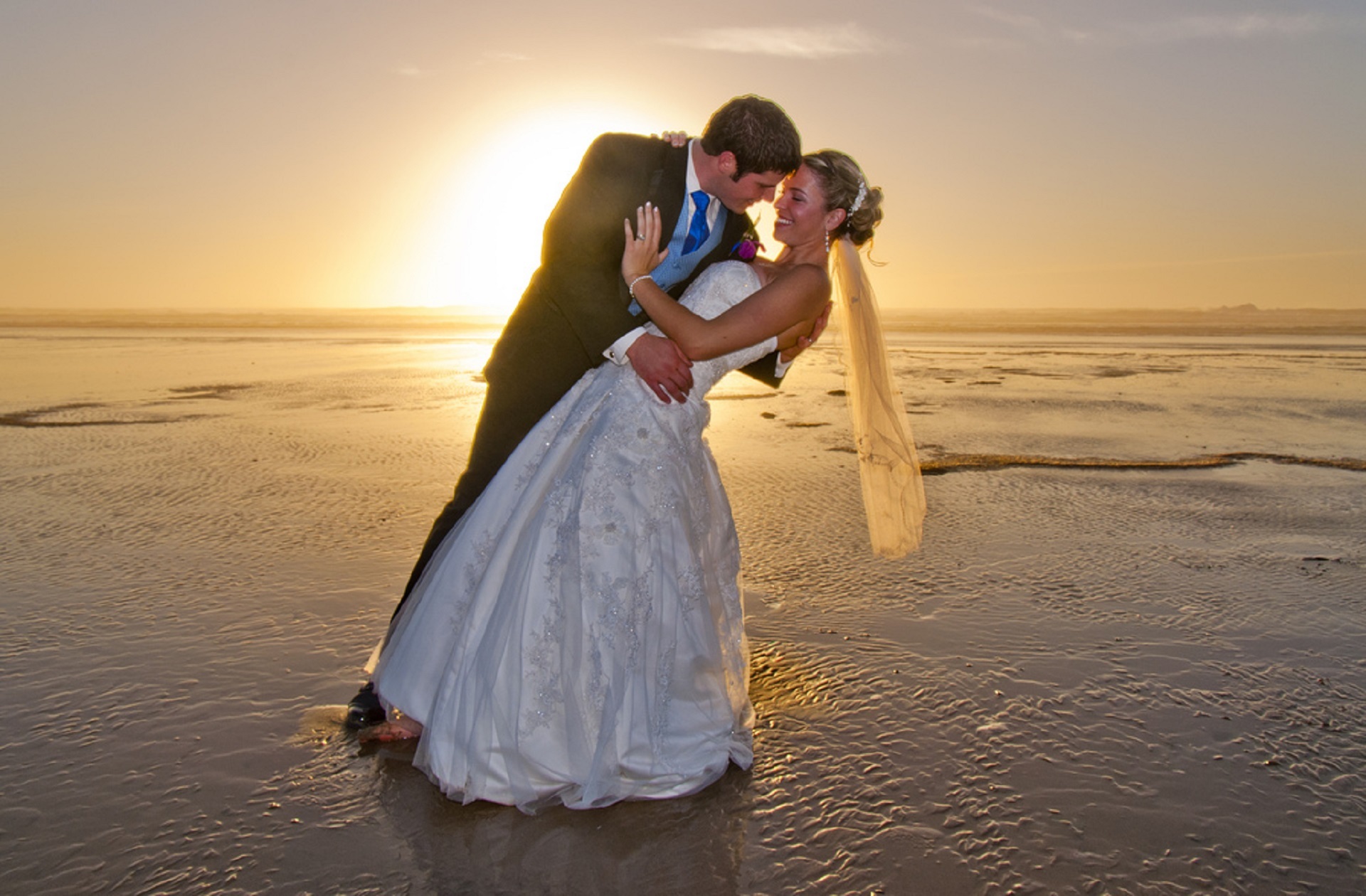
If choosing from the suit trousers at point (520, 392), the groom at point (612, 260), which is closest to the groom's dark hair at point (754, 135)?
the groom at point (612, 260)

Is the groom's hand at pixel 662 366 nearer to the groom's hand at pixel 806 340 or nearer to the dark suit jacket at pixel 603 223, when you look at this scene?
the dark suit jacket at pixel 603 223

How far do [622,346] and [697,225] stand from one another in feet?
1.74

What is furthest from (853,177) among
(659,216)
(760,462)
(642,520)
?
(760,462)

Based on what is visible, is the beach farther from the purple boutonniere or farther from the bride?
the purple boutonniere

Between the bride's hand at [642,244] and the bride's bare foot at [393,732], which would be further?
the bride's bare foot at [393,732]

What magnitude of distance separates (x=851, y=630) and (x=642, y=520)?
1655 millimetres

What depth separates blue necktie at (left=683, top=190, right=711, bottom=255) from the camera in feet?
10.4

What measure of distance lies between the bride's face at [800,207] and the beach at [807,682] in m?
1.79

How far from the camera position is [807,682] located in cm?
371

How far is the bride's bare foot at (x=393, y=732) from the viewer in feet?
10.4

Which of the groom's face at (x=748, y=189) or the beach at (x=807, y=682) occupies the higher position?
the groom's face at (x=748, y=189)

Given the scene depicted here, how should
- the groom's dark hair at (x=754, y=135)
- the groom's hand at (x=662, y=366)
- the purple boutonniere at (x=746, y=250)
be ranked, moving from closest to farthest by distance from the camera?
the groom's dark hair at (x=754, y=135), the groom's hand at (x=662, y=366), the purple boutonniere at (x=746, y=250)

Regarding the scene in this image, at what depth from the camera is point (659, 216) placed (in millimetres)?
3080

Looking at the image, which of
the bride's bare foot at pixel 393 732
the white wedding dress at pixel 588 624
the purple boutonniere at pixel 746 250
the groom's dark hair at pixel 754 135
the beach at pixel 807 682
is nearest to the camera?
the beach at pixel 807 682
